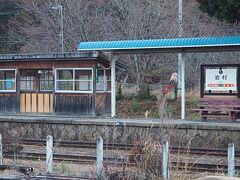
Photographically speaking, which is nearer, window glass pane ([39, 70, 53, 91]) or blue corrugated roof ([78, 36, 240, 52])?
blue corrugated roof ([78, 36, 240, 52])

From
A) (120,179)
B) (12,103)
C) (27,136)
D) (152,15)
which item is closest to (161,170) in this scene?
(120,179)

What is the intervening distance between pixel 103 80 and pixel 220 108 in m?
6.62

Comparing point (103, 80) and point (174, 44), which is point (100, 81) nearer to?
point (103, 80)

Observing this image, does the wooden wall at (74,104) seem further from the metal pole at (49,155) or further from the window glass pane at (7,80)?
the metal pole at (49,155)

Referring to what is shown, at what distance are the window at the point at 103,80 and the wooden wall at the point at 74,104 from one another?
2.90ft

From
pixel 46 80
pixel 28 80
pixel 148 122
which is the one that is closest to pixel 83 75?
pixel 46 80

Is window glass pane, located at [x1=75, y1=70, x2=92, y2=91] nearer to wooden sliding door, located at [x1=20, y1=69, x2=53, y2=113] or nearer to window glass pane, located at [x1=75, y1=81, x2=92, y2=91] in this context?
window glass pane, located at [x1=75, y1=81, x2=92, y2=91]

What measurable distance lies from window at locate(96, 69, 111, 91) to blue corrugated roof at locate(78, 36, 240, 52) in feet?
6.08

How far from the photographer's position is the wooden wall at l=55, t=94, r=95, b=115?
952 inches

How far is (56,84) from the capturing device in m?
24.9

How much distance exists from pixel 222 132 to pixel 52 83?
9787 millimetres

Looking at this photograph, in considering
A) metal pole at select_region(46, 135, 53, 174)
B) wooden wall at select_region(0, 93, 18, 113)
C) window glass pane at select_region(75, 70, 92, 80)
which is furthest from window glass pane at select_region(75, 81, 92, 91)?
metal pole at select_region(46, 135, 53, 174)

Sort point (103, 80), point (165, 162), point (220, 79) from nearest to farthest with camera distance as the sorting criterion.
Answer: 1. point (165, 162)
2. point (220, 79)
3. point (103, 80)

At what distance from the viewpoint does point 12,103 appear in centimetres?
Result: 2595
